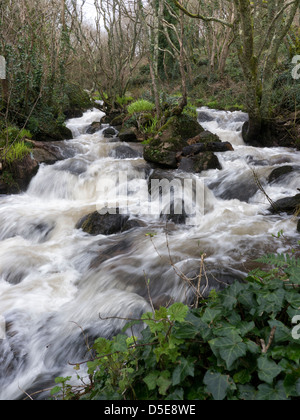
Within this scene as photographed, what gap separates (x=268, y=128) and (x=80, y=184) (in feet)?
19.9

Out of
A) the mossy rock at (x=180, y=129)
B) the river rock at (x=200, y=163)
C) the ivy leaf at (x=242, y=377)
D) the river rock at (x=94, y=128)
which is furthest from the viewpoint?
the river rock at (x=94, y=128)

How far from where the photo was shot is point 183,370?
1442mm

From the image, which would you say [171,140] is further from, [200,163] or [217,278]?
[217,278]

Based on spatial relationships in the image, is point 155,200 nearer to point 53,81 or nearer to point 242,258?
point 242,258

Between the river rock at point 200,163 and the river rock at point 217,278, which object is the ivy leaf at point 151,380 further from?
the river rock at point 200,163

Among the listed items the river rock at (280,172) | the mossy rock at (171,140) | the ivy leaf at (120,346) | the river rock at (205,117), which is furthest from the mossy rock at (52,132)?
the ivy leaf at (120,346)

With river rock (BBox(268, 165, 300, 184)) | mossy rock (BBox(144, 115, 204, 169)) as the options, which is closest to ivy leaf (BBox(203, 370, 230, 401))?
river rock (BBox(268, 165, 300, 184))

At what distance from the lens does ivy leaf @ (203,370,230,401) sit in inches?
51.7

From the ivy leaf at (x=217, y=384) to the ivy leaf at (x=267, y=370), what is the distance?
0.53 ft

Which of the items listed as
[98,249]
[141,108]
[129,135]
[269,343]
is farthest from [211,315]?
[141,108]

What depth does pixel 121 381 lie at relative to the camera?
1.57 meters

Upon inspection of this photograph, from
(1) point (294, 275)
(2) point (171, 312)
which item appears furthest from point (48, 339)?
(1) point (294, 275)

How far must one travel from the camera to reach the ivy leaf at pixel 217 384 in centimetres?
131

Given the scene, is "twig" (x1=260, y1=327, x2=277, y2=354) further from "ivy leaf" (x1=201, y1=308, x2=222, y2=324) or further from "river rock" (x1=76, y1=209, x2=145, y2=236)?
"river rock" (x1=76, y1=209, x2=145, y2=236)
